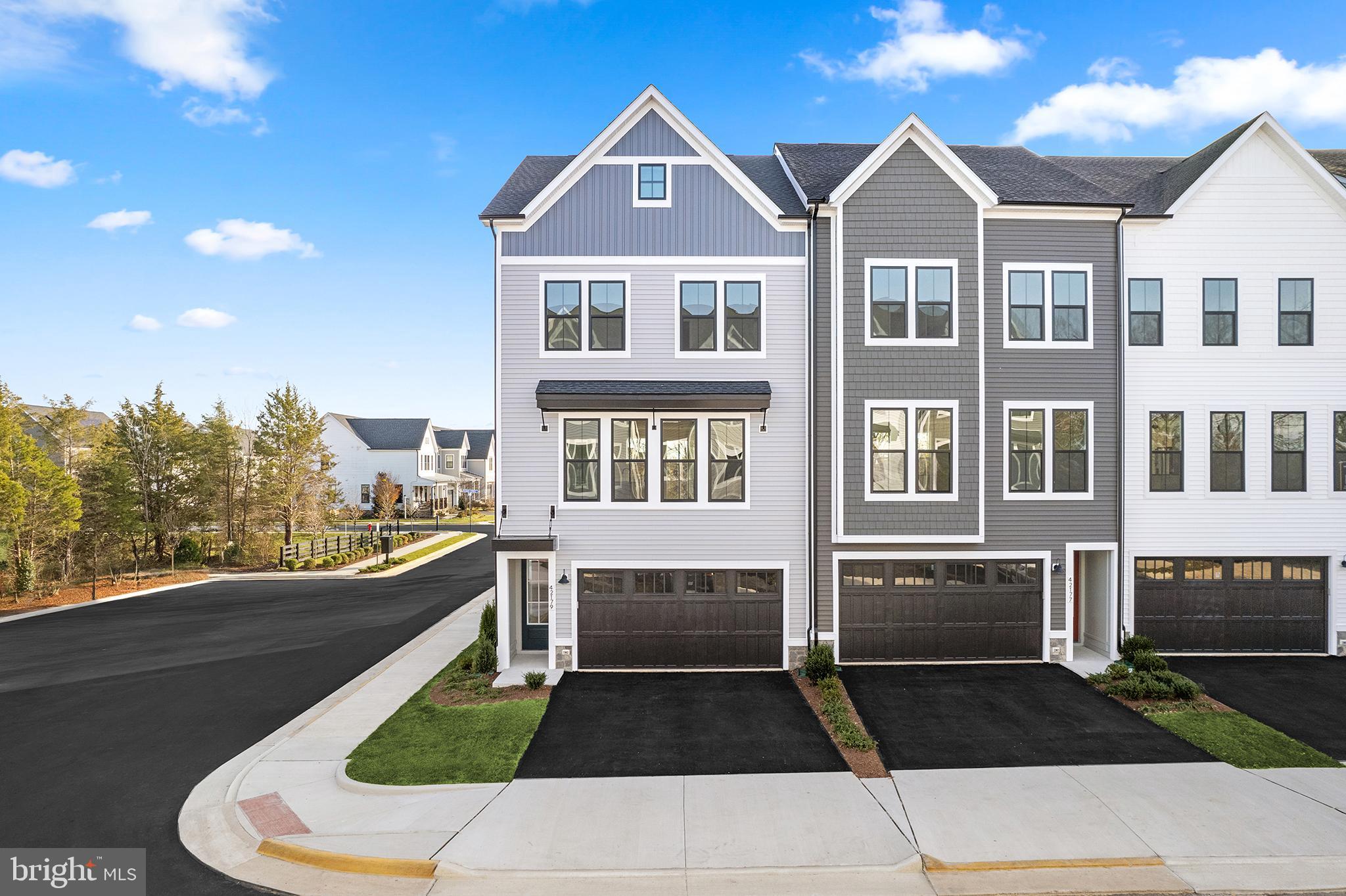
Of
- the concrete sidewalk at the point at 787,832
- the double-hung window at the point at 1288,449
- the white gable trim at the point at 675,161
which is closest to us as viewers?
the concrete sidewalk at the point at 787,832

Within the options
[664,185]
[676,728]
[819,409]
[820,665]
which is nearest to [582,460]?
[819,409]

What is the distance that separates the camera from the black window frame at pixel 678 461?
46.7 feet

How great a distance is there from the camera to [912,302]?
14242 mm

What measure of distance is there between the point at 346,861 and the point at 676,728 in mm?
5350

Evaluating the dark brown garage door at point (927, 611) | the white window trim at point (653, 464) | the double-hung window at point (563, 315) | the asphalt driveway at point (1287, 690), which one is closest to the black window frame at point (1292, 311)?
the asphalt driveway at point (1287, 690)

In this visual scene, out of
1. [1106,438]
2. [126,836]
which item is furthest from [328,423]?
[1106,438]

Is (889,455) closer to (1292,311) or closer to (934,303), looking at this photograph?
(934,303)

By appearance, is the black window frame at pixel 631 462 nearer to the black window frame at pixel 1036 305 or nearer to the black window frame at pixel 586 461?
the black window frame at pixel 586 461

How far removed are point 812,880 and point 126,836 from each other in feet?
28.6

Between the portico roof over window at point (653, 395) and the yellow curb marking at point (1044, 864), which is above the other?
the portico roof over window at point (653, 395)

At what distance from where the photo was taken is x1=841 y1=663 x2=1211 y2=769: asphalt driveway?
9.87 meters

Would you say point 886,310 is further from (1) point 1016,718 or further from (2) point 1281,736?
(2) point 1281,736

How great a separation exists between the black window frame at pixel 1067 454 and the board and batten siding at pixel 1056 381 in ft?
0.48

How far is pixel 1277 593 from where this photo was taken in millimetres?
14891
